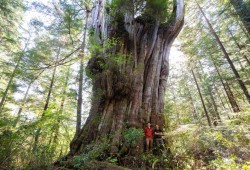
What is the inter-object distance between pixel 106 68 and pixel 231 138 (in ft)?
13.6

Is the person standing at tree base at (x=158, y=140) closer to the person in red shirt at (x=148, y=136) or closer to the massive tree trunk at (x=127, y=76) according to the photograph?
the person in red shirt at (x=148, y=136)

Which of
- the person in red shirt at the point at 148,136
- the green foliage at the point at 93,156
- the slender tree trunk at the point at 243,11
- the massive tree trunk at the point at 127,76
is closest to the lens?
the green foliage at the point at 93,156

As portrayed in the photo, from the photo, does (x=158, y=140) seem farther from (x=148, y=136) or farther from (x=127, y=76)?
(x=127, y=76)

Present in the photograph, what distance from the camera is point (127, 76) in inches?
241

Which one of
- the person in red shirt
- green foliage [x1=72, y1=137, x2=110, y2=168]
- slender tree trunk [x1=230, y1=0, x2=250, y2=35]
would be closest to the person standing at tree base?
the person in red shirt

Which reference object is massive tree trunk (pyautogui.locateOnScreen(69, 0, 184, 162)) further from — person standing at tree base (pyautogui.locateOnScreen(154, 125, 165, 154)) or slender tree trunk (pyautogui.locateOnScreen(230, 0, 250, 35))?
slender tree trunk (pyautogui.locateOnScreen(230, 0, 250, 35))

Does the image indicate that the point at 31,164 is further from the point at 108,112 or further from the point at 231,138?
the point at 231,138

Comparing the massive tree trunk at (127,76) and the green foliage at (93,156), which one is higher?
the massive tree trunk at (127,76)

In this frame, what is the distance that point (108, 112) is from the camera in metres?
5.83

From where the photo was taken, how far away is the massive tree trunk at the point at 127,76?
5.54 metres

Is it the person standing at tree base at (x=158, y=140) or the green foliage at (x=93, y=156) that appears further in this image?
the person standing at tree base at (x=158, y=140)

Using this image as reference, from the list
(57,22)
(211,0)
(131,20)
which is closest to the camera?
(57,22)

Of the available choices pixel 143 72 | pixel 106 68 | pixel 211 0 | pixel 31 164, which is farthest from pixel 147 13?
pixel 211 0

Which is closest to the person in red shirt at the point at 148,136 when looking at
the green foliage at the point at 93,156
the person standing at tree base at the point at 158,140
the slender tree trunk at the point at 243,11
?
the person standing at tree base at the point at 158,140
